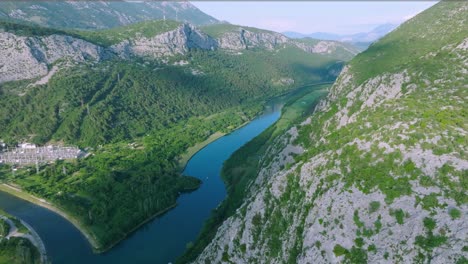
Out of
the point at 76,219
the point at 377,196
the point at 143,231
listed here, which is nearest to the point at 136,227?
the point at 143,231

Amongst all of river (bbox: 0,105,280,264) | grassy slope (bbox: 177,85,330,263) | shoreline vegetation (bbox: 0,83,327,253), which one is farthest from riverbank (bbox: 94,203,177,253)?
grassy slope (bbox: 177,85,330,263)

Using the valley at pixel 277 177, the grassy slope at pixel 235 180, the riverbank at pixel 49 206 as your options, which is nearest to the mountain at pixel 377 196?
the valley at pixel 277 177

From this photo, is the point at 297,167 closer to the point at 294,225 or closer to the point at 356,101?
the point at 294,225

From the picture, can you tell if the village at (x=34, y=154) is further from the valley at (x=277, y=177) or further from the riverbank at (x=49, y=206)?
the riverbank at (x=49, y=206)

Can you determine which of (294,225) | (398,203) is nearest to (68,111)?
(294,225)

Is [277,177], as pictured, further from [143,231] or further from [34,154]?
[34,154]

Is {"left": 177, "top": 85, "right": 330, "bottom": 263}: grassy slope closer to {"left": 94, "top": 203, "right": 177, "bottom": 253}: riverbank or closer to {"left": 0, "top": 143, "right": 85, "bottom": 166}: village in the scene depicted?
{"left": 94, "top": 203, "right": 177, "bottom": 253}: riverbank

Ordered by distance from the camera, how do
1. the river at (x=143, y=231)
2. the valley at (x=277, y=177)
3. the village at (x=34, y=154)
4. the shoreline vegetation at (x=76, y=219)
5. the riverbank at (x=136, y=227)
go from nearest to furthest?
the valley at (x=277, y=177) → the river at (x=143, y=231) → the riverbank at (x=136, y=227) → the shoreline vegetation at (x=76, y=219) → the village at (x=34, y=154)
